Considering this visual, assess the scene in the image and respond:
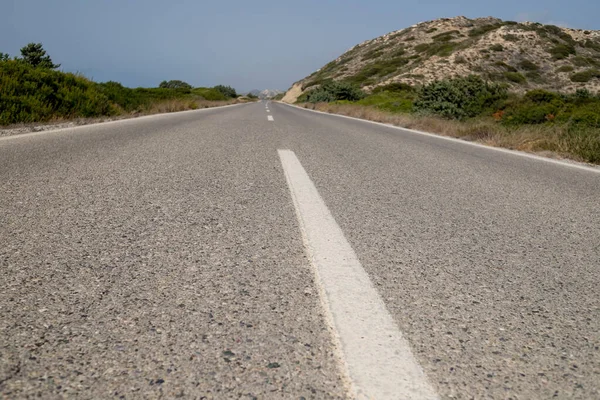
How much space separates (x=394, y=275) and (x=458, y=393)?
2.51ft

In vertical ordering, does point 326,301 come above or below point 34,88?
below

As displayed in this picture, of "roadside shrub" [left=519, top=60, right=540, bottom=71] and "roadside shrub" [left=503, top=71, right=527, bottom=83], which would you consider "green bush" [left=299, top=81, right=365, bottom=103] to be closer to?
"roadside shrub" [left=503, top=71, right=527, bottom=83]

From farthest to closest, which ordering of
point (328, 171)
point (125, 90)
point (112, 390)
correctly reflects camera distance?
point (125, 90), point (328, 171), point (112, 390)

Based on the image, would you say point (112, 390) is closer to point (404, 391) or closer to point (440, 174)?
point (404, 391)

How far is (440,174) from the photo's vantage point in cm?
463

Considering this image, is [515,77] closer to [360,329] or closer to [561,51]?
[561,51]

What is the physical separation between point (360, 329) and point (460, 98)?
18.5m

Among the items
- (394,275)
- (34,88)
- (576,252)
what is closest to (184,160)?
(394,275)

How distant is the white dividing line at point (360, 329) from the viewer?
109cm

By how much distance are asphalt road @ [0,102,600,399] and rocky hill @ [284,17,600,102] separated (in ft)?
115

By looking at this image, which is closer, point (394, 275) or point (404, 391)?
point (404, 391)

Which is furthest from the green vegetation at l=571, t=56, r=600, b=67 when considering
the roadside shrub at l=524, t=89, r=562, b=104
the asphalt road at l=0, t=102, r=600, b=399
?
the asphalt road at l=0, t=102, r=600, b=399

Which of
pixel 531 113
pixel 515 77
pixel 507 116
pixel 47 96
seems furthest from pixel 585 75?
pixel 47 96

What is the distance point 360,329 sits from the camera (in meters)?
1.34
